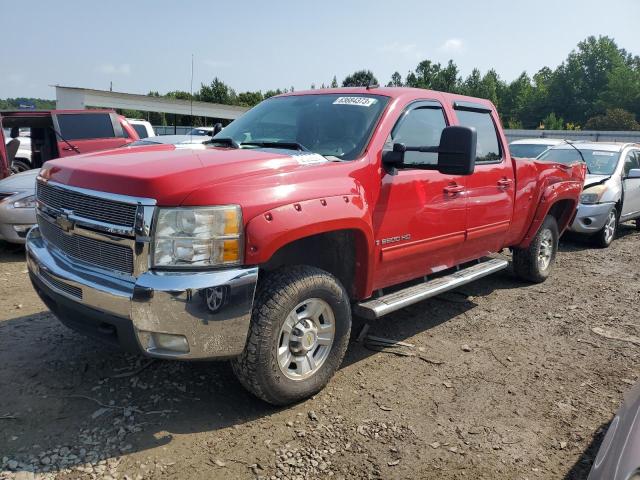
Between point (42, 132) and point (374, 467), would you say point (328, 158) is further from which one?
point (42, 132)

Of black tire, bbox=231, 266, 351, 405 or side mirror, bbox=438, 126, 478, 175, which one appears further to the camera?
side mirror, bbox=438, 126, 478, 175

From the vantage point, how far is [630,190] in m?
9.36

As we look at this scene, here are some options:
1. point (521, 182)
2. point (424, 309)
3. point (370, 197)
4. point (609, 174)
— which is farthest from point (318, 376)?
point (609, 174)

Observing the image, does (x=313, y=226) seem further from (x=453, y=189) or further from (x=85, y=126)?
(x=85, y=126)

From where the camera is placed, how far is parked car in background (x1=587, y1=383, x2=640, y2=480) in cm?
183

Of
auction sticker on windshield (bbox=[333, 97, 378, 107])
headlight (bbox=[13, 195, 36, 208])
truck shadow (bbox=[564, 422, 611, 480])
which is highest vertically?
auction sticker on windshield (bbox=[333, 97, 378, 107])

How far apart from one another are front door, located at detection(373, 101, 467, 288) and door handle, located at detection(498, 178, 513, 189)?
2.36 ft

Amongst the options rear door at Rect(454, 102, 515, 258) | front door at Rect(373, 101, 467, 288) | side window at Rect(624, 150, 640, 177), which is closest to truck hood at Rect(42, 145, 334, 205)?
front door at Rect(373, 101, 467, 288)

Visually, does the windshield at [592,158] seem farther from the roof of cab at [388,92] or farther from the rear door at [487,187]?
the roof of cab at [388,92]

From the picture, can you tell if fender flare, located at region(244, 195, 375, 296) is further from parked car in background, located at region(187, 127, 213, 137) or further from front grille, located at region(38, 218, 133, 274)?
parked car in background, located at region(187, 127, 213, 137)

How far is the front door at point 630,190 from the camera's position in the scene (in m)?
9.26

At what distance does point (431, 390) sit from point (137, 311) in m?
2.04

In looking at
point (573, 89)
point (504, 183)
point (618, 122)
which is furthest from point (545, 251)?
point (573, 89)

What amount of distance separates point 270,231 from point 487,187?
8.87 feet
